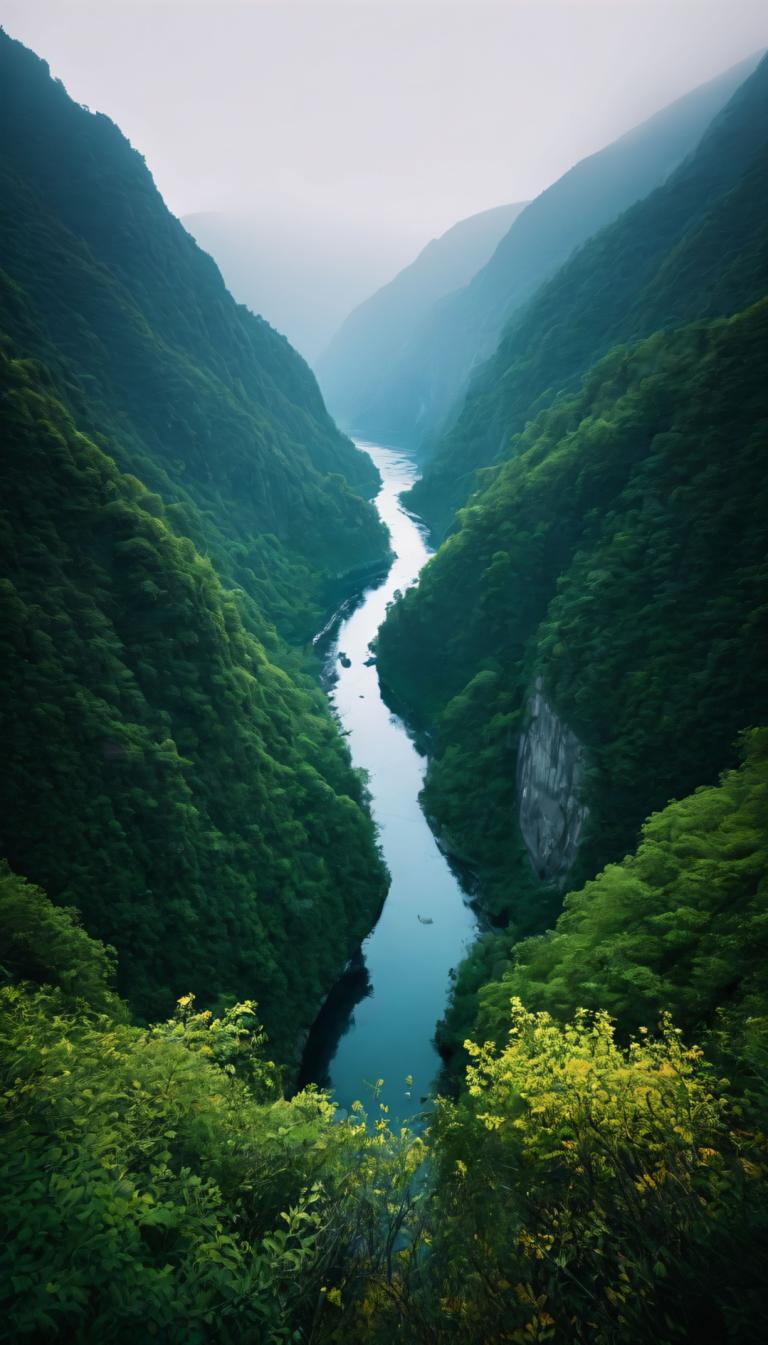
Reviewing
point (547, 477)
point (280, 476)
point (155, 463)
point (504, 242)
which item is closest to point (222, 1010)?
point (547, 477)

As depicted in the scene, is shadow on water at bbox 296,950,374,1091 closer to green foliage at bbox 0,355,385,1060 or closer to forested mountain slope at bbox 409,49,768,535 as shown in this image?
green foliage at bbox 0,355,385,1060

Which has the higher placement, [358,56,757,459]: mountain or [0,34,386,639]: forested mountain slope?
[358,56,757,459]: mountain

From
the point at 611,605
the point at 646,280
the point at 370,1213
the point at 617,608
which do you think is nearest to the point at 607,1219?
the point at 370,1213

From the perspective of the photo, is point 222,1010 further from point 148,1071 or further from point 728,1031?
point 728,1031

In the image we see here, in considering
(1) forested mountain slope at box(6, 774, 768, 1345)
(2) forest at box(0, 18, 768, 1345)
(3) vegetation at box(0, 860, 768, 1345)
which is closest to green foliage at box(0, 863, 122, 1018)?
(2) forest at box(0, 18, 768, 1345)

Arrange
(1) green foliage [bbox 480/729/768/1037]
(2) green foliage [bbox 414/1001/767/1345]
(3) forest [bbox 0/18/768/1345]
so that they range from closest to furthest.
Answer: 1. (2) green foliage [bbox 414/1001/767/1345]
2. (3) forest [bbox 0/18/768/1345]
3. (1) green foliage [bbox 480/729/768/1037]

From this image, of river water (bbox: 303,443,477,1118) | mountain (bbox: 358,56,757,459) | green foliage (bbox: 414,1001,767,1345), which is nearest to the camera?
green foliage (bbox: 414,1001,767,1345)
